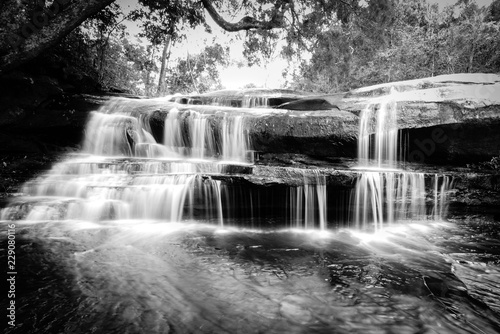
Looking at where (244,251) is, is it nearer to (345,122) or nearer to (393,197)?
(393,197)

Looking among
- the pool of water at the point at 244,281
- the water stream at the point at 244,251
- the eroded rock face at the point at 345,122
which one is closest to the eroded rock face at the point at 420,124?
the eroded rock face at the point at 345,122

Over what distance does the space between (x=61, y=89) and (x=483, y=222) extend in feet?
40.9

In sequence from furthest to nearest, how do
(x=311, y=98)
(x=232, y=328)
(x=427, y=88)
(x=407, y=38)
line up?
1. (x=407, y=38)
2. (x=311, y=98)
3. (x=427, y=88)
4. (x=232, y=328)

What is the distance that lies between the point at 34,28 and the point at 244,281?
6.70 m

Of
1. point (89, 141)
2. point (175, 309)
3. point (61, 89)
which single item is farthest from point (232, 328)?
point (61, 89)

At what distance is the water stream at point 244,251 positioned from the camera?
212 centimetres

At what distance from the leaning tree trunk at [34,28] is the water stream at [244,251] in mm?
2547


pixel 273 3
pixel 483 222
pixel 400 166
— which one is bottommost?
pixel 483 222

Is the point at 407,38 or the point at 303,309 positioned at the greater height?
the point at 407,38

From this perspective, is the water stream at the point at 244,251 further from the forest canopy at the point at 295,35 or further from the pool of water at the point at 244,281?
the forest canopy at the point at 295,35

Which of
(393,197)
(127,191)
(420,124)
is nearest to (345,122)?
(420,124)

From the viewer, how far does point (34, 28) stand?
513cm

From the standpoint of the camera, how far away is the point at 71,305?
6.93ft

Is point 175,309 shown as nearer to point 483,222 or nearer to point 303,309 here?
point 303,309
